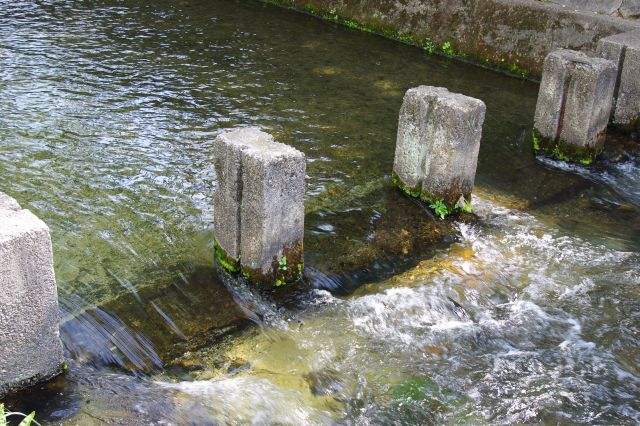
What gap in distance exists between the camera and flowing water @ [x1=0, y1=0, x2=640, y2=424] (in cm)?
465

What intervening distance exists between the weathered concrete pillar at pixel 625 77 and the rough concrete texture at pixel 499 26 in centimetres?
113

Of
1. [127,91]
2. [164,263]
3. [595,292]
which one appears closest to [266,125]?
[127,91]

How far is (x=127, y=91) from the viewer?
29.0 ft

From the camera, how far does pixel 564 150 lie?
7891 millimetres

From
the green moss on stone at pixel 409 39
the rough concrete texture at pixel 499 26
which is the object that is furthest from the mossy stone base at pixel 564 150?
the green moss on stone at pixel 409 39

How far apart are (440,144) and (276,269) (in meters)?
1.98

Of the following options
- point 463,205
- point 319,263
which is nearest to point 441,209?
point 463,205

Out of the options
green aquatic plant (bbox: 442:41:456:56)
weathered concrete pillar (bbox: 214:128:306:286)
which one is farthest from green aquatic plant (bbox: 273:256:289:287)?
green aquatic plant (bbox: 442:41:456:56)

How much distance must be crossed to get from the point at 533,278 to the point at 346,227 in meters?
1.62

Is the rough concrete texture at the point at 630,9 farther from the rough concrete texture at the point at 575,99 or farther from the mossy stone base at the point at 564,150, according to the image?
the mossy stone base at the point at 564,150

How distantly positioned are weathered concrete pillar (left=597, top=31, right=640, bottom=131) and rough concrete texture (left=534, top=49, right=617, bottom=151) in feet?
1.81

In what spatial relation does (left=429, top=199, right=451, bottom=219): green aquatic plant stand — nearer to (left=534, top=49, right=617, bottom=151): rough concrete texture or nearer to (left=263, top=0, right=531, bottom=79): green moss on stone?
(left=534, top=49, right=617, bottom=151): rough concrete texture

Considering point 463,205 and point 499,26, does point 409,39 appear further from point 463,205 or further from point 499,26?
point 463,205

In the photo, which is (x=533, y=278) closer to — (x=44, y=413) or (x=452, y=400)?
(x=452, y=400)
